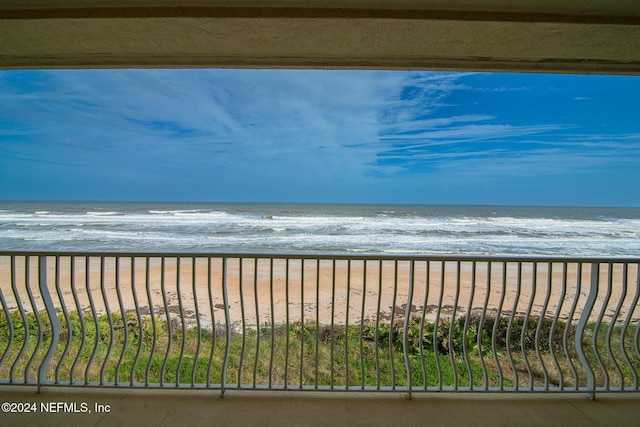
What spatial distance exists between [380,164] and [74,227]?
2631cm

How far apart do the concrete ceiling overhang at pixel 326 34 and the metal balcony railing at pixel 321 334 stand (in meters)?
1.40

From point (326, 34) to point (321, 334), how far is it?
3.96m

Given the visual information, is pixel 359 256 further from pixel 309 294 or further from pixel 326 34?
pixel 309 294

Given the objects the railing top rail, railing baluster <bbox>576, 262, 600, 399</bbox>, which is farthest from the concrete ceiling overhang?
railing baluster <bbox>576, 262, 600, 399</bbox>

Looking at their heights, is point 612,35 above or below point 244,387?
above

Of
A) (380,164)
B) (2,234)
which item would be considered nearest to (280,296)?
(2,234)

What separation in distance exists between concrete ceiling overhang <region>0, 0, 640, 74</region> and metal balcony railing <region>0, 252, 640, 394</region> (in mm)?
1396

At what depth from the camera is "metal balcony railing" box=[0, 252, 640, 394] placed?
218 centimetres

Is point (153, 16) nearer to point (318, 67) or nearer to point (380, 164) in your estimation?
point (318, 67)

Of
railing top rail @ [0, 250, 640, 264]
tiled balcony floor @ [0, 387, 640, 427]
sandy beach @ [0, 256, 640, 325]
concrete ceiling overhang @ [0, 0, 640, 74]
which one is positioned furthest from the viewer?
sandy beach @ [0, 256, 640, 325]

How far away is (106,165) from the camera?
29.9m

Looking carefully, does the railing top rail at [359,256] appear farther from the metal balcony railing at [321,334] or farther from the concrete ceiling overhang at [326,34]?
the concrete ceiling overhang at [326,34]

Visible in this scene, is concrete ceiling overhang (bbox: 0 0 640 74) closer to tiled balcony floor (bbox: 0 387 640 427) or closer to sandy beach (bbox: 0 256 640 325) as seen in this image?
tiled balcony floor (bbox: 0 387 640 427)

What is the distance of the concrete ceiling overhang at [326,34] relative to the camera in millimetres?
1709
